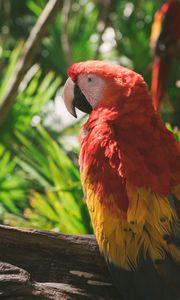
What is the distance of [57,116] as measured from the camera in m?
2.30

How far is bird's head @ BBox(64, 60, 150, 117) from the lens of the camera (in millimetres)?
1054

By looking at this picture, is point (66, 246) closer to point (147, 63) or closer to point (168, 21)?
point (147, 63)

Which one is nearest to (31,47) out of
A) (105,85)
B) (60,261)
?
(105,85)

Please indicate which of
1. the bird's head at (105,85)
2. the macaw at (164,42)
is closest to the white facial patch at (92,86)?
the bird's head at (105,85)

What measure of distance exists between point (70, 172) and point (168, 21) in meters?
1.52

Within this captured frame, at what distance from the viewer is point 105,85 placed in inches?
42.5

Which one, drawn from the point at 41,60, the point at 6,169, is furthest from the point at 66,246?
the point at 41,60

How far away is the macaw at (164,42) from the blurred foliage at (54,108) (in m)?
0.07

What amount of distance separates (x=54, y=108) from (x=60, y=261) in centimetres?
135

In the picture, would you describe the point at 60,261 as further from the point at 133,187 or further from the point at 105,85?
the point at 105,85

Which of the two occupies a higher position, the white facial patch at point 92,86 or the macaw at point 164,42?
the white facial patch at point 92,86

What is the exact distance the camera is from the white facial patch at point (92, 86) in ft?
3.59

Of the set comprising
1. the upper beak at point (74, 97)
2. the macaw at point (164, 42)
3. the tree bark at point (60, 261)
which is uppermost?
the upper beak at point (74, 97)

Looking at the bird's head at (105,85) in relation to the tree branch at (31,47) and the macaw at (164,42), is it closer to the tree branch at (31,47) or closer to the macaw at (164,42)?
the tree branch at (31,47)
